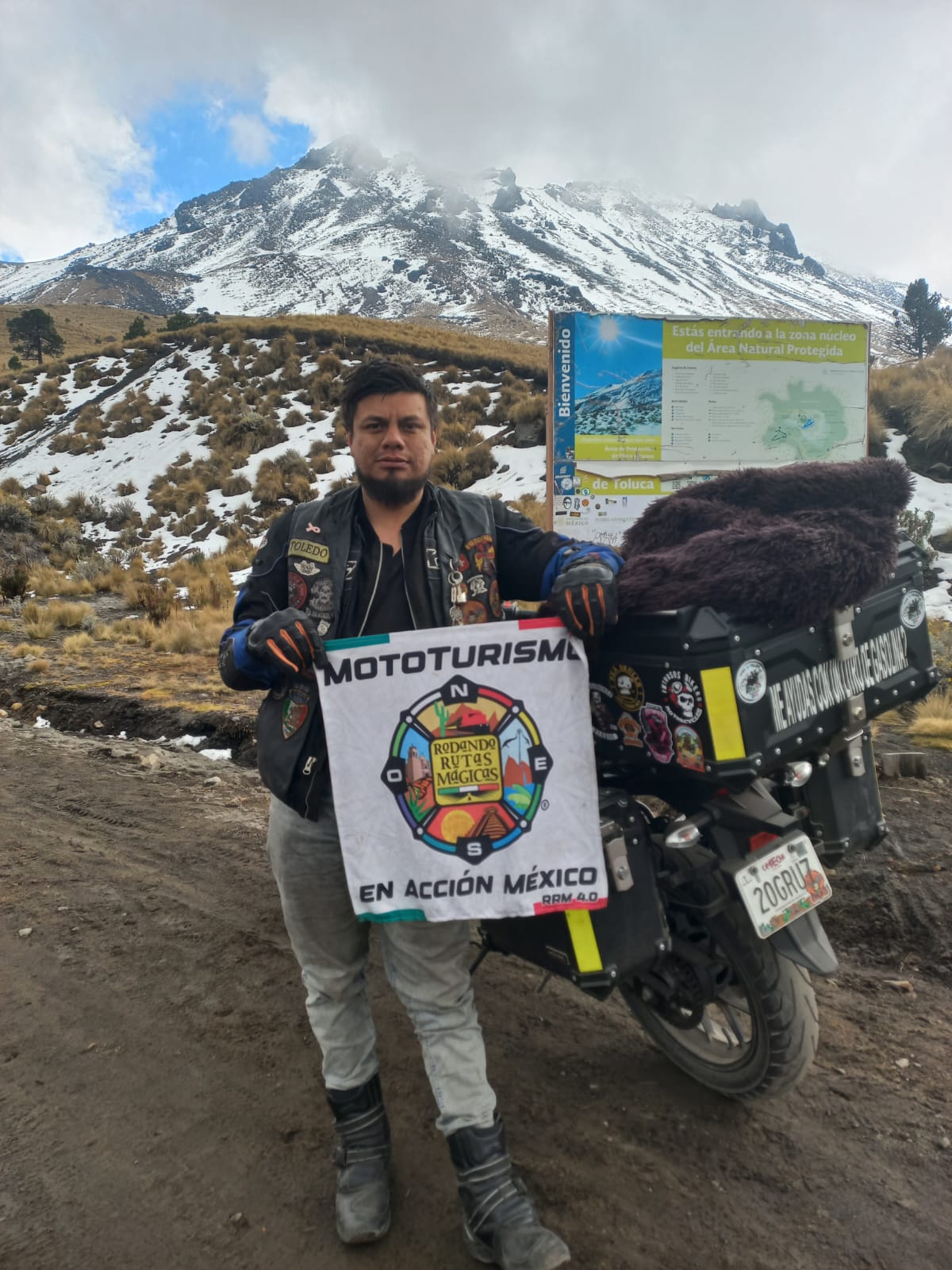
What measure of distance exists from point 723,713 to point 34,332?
50444 millimetres

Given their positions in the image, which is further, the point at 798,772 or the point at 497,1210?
the point at 798,772

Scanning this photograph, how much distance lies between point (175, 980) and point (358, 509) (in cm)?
208

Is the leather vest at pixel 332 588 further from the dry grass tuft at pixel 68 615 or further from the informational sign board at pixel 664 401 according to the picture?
the dry grass tuft at pixel 68 615

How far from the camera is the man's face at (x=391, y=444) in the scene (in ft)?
7.35

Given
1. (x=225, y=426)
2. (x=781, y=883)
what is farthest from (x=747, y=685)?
(x=225, y=426)

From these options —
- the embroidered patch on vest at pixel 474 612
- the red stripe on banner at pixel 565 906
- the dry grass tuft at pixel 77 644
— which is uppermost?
the embroidered patch on vest at pixel 474 612

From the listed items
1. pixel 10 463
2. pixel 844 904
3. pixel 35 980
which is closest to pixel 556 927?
pixel 844 904

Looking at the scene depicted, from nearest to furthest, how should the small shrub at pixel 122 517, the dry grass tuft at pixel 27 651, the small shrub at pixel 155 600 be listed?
the dry grass tuft at pixel 27 651, the small shrub at pixel 155 600, the small shrub at pixel 122 517

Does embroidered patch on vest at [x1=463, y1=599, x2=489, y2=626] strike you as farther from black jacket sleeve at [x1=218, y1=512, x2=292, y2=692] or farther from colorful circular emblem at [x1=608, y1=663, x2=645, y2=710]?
black jacket sleeve at [x1=218, y1=512, x2=292, y2=692]

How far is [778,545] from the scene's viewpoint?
1.94m

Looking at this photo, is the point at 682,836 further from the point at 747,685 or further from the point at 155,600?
the point at 155,600

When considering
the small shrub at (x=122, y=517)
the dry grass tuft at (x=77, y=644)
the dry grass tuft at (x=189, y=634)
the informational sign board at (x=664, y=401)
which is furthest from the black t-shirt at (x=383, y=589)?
the small shrub at (x=122, y=517)

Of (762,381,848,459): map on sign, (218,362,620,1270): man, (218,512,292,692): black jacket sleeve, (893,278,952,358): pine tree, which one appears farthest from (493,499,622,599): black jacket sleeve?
(893,278,952,358): pine tree

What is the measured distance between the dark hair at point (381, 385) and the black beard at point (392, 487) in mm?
165
